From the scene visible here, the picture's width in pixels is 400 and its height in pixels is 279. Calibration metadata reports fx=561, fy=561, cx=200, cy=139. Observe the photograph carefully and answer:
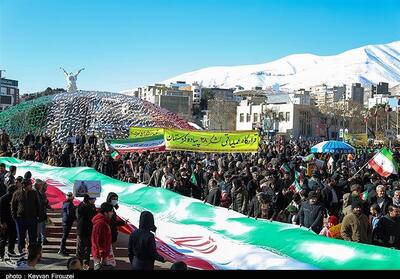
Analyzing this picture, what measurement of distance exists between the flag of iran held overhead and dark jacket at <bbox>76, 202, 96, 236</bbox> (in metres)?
7.54

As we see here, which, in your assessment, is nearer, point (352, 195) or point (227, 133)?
point (352, 195)

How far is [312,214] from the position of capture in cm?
861

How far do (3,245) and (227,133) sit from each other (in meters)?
9.62

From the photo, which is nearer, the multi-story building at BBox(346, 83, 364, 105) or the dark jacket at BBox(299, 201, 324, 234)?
the dark jacket at BBox(299, 201, 324, 234)

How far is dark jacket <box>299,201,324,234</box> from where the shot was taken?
849cm

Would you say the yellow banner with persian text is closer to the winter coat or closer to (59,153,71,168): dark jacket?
(59,153,71,168): dark jacket

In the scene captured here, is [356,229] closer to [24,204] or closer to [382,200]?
[382,200]

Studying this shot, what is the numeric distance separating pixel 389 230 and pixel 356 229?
0.60 m

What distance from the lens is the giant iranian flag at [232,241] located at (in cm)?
621

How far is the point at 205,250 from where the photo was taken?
796 centimetres

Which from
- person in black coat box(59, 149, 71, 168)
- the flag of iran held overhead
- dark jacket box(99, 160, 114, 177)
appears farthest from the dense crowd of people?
person in black coat box(59, 149, 71, 168)

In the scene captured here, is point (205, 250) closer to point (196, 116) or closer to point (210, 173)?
point (210, 173)

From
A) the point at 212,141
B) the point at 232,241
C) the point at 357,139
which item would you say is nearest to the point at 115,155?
the point at 212,141
